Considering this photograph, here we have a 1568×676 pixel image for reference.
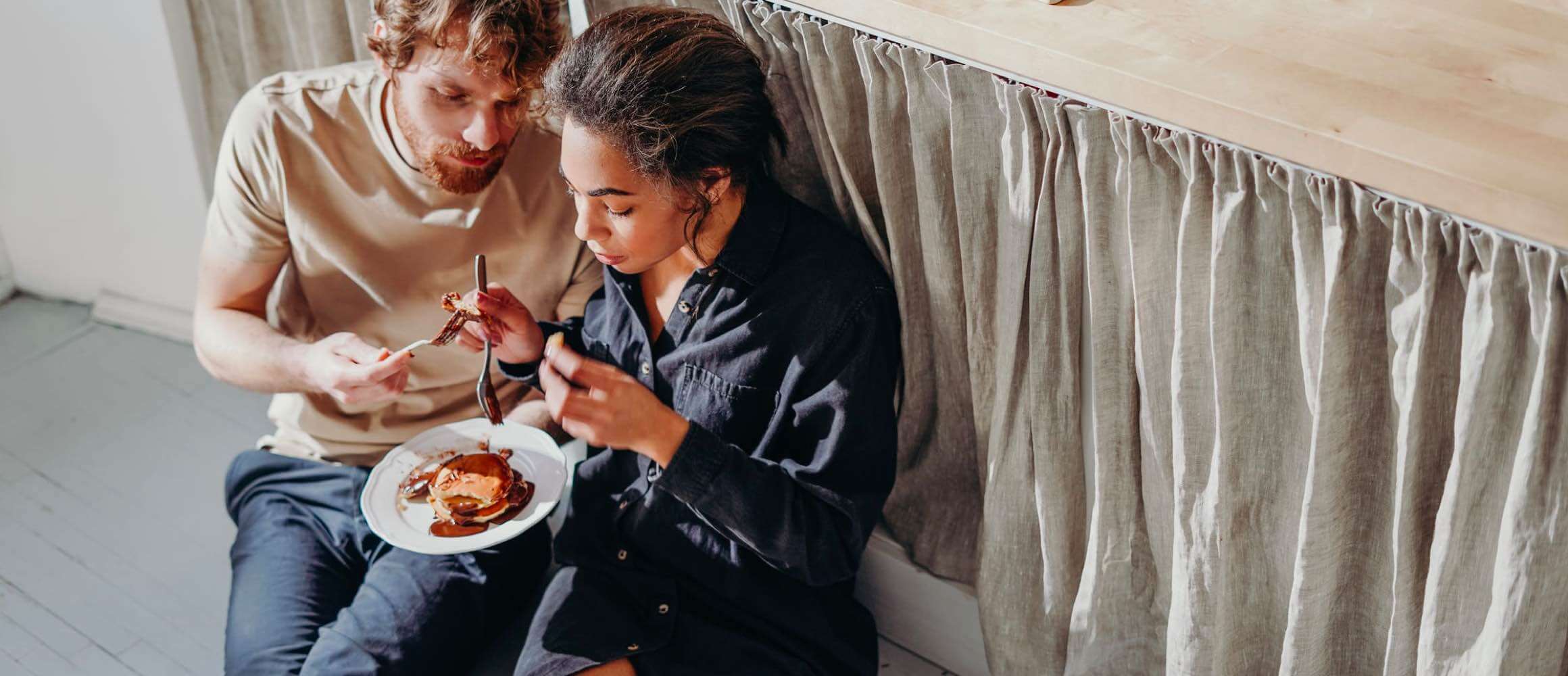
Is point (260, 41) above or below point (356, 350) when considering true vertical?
above

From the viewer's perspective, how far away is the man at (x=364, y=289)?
189cm

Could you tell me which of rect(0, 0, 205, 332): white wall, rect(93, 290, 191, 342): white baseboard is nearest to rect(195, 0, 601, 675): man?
rect(0, 0, 205, 332): white wall

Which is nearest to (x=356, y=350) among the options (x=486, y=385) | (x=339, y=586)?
(x=486, y=385)

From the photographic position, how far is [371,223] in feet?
6.58

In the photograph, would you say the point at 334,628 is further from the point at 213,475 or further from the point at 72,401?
the point at 72,401

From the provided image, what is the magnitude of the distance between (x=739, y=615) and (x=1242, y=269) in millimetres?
843

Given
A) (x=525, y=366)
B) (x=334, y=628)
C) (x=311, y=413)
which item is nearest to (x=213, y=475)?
(x=311, y=413)

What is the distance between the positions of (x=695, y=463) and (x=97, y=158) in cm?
178

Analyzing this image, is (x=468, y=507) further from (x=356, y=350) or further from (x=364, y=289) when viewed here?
(x=364, y=289)

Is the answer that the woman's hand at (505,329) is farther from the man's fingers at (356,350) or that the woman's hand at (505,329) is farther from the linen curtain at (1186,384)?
the linen curtain at (1186,384)

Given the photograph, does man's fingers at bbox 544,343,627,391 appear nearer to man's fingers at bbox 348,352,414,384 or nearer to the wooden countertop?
man's fingers at bbox 348,352,414,384

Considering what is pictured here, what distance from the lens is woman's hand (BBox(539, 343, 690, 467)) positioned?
162cm

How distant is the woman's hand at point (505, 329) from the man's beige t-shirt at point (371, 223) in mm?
120

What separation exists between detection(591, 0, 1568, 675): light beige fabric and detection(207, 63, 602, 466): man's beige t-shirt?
0.35 meters
